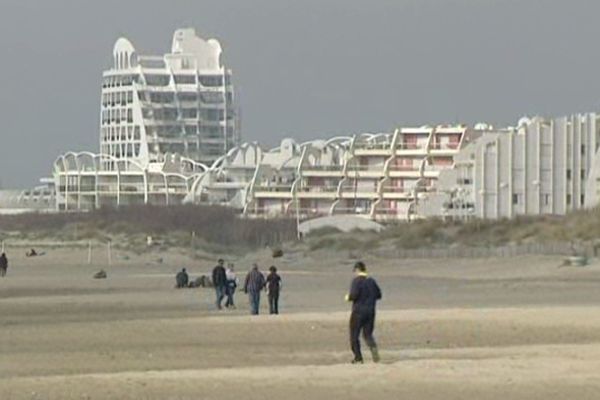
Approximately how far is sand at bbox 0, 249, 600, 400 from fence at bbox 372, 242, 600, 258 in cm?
1147

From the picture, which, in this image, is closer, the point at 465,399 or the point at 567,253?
the point at 465,399

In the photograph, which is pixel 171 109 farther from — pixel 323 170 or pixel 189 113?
pixel 323 170

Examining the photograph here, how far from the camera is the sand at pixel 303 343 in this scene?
1967 cm

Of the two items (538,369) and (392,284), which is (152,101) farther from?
(538,369)

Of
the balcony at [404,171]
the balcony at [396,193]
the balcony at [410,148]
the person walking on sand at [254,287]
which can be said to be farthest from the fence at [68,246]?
the person walking on sand at [254,287]

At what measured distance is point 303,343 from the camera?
27.3m

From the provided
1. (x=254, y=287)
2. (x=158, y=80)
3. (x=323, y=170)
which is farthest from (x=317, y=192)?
(x=254, y=287)

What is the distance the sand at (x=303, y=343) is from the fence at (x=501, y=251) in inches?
452

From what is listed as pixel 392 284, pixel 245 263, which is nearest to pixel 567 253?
pixel 392 284

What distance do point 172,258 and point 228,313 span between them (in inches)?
2075

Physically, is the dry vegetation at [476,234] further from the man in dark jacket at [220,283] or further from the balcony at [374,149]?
the man in dark jacket at [220,283]

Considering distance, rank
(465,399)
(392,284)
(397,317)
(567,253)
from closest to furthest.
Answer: (465,399) → (397,317) → (392,284) → (567,253)

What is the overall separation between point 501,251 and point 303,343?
44.2 m

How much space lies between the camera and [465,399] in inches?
729
